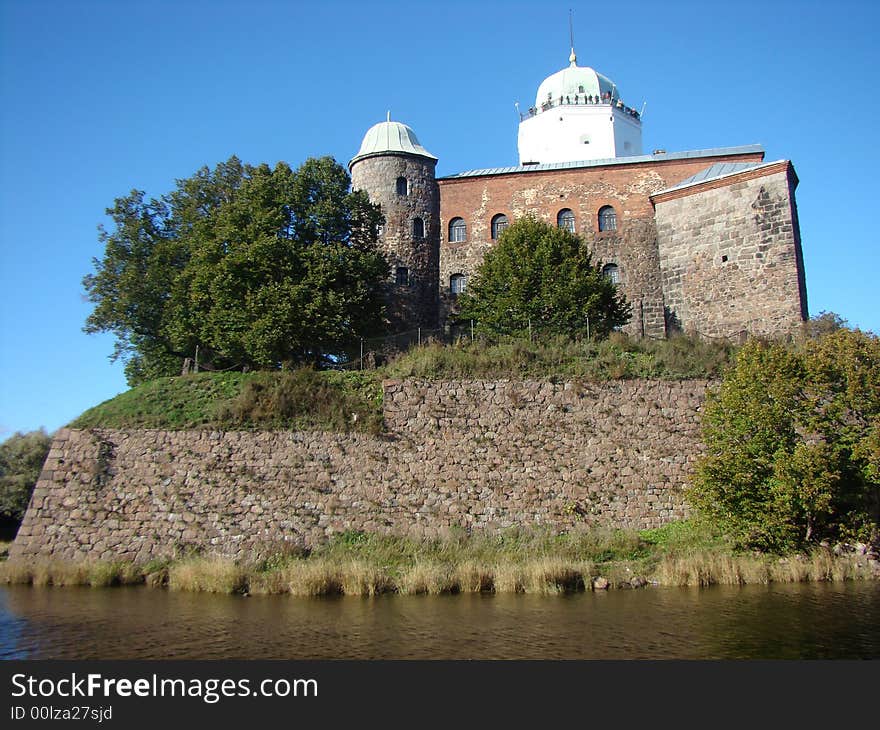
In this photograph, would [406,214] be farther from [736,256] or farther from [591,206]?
[736,256]

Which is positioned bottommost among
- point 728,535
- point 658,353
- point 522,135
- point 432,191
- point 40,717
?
point 40,717

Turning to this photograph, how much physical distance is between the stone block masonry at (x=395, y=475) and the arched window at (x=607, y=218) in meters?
14.4

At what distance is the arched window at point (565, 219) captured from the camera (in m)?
34.0

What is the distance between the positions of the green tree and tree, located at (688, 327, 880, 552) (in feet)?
80.8

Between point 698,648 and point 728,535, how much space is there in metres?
7.43

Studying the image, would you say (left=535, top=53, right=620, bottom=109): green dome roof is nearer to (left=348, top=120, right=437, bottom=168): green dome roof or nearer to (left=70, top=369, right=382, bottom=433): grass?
(left=348, top=120, right=437, bottom=168): green dome roof

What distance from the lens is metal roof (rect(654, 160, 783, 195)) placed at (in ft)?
94.9

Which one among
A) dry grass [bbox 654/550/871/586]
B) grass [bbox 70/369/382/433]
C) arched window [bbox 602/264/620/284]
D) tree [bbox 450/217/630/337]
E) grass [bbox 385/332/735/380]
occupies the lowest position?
dry grass [bbox 654/550/871/586]

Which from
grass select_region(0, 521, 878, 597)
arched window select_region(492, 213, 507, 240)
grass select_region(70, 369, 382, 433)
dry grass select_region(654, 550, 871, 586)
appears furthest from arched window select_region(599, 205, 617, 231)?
dry grass select_region(654, 550, 871, 586)

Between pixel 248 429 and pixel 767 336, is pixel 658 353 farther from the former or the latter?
pixel 248 429

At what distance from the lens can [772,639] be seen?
11367 mm

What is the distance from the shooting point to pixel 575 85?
45.1 m

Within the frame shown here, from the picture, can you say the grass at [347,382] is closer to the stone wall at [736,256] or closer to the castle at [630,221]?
the stone wall at [736,256]

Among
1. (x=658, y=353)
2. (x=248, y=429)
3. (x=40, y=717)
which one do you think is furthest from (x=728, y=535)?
(x=40, y=717)
